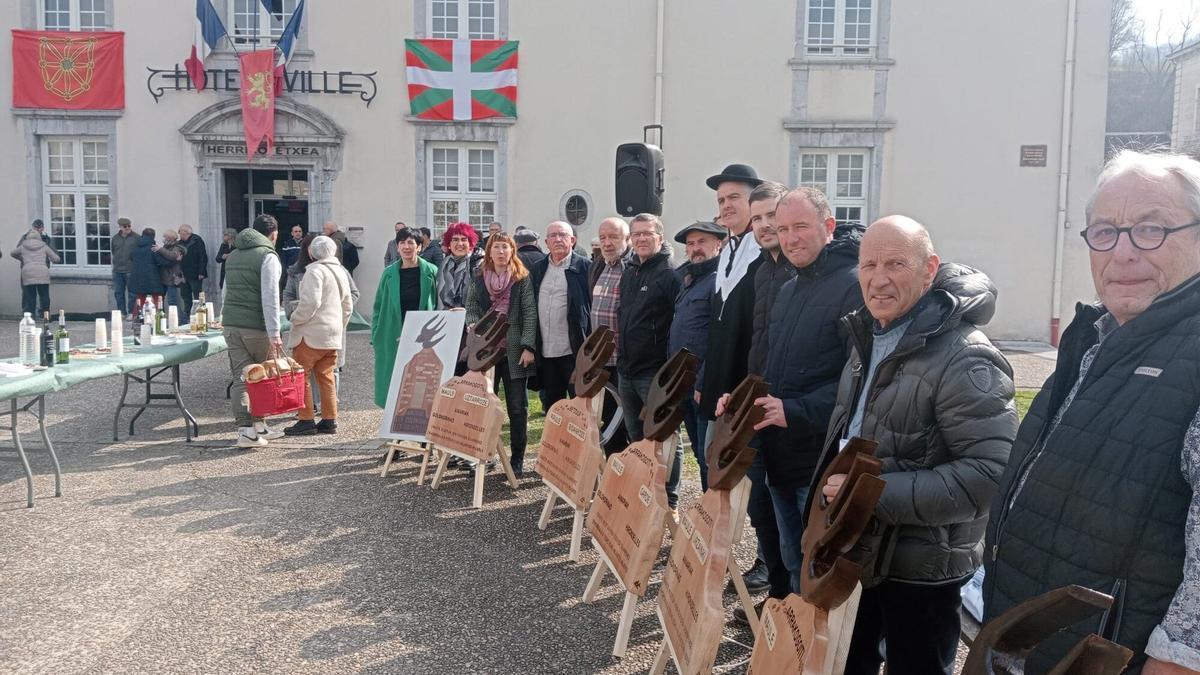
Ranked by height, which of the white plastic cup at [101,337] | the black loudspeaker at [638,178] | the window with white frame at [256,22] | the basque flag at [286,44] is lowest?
the white plastic cup at [101,337]

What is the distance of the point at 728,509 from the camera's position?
113 inches

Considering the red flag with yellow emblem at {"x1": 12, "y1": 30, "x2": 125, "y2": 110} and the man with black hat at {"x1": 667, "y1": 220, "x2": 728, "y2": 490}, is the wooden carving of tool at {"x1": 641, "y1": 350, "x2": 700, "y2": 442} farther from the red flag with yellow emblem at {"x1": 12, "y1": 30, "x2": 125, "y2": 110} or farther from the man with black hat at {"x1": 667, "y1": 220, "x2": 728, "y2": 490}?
the red flag with yellow emblem at {"x1": 12, "y1": 30, "x2": 125, "y2": 110}

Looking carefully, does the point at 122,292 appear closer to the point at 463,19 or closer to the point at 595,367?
the point at 463,19

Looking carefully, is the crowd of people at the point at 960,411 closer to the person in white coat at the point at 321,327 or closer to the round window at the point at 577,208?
the person in white coat at the point at 321,327

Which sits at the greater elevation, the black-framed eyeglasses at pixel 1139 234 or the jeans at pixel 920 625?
the black-framed eyeglasses at pixel 1139 234

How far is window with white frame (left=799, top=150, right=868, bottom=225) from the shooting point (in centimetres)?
1516

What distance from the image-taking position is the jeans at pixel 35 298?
A: 1481cm

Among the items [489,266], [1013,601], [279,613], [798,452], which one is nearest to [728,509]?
[798,452]

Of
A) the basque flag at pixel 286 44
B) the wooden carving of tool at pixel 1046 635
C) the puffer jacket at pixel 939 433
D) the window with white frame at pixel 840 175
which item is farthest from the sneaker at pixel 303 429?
the window with white frame at pixel 840 175

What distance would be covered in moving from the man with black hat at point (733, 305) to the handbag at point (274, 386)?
12.0 ft

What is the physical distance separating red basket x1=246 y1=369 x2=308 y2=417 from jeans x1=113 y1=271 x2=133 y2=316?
961 cm

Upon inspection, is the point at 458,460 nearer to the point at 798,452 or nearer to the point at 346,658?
the point at 346,658

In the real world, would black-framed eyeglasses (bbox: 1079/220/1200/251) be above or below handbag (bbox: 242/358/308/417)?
above

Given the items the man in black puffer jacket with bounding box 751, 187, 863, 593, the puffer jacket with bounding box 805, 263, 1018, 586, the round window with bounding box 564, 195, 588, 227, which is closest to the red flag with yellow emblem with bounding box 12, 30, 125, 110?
the round window with bounding box 564, 195, 588, 227
